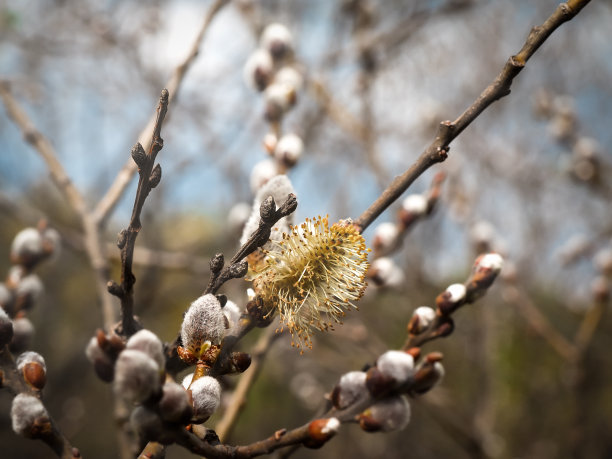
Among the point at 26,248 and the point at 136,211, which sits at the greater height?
the point at 26,248

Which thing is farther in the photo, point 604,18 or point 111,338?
point 604,18

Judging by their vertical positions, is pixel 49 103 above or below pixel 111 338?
above

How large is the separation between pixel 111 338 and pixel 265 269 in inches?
13.6

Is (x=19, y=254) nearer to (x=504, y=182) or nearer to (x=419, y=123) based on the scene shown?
(x=419, y=123)

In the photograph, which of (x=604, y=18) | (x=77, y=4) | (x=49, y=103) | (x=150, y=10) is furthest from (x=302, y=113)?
(x=604, y=18)

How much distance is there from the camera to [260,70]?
1.59 metres

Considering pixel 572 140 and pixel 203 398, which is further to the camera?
pixel 572 140

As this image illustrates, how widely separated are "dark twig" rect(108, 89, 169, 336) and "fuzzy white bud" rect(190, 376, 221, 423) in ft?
0.54

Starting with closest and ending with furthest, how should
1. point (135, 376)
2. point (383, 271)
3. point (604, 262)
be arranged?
point (135, 376), point (383, 271), point (604, 262)

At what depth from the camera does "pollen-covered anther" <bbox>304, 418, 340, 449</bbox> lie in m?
0.83

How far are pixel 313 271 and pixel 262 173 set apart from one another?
362mm

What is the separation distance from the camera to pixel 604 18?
4.27 metres

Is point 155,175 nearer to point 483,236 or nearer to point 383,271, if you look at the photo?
point 383,271

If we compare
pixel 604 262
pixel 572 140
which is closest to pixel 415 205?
pixel 604 262
